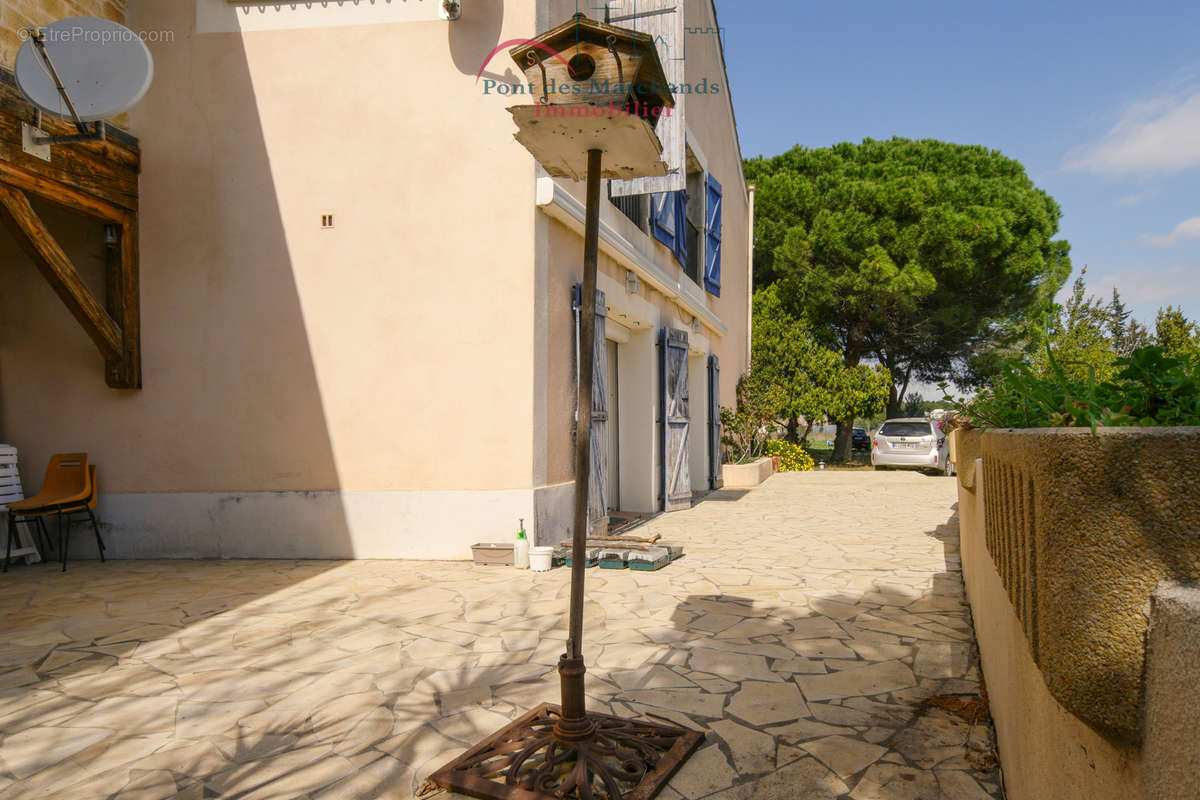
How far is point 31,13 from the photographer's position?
5746mm

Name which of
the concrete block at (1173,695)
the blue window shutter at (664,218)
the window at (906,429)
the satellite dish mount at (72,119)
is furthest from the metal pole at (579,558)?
the window at (906,429)

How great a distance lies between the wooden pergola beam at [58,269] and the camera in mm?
5422

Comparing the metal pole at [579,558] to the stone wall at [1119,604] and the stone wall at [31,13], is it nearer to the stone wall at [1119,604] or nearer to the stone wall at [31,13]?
the stone wall at [1119,604]

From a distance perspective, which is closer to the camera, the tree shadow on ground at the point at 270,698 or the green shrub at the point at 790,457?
the tree shadow on ground at the point at 270,698

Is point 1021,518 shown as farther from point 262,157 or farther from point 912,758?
point 262,157

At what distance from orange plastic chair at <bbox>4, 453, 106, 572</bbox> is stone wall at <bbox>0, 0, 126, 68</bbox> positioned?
3.11 m

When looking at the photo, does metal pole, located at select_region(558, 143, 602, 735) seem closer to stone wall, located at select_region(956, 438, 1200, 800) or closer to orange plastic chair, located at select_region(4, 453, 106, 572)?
stone wall, located at select_region(956, 438, 1200, 800)

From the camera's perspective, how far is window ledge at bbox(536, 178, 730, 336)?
598 centimetres

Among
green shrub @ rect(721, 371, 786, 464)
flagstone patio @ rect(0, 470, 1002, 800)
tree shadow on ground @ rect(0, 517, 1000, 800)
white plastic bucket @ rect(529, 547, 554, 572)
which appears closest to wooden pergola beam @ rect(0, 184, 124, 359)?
flagstone patio @ rect(0, 470, 1002, 800)

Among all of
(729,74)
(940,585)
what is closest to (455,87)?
(940,585)

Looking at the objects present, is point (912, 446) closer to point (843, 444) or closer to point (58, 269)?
point (843, 444)

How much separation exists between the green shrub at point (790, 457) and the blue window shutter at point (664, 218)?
7.73 metres

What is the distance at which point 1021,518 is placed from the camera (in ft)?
4.58

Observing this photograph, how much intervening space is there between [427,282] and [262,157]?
1.84 m
